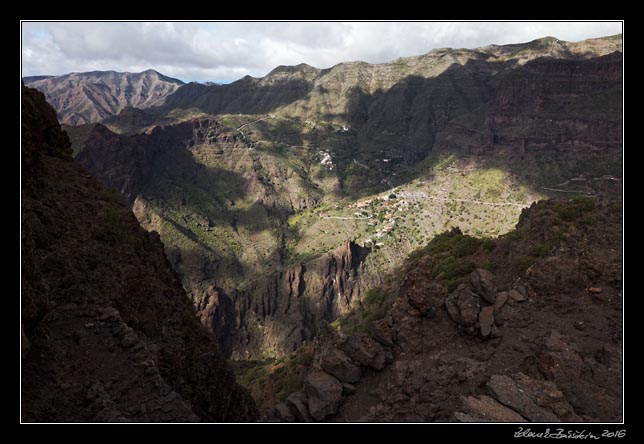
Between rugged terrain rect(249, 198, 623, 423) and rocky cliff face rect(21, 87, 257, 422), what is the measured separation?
4.54 metres

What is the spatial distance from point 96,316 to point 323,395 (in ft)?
26.5

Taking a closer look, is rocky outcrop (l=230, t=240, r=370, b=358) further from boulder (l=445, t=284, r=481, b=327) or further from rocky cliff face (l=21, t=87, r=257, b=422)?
boulder (l=445, t=284, r=481, b=327)

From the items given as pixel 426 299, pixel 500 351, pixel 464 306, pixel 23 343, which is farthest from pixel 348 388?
pixel 23 343

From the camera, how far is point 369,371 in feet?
43.1

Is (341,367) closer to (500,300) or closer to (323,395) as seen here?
(323,395)

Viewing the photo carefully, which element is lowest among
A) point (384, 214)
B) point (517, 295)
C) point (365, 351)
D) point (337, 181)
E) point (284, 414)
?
point (284, 414)

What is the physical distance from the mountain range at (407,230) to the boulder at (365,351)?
65mm

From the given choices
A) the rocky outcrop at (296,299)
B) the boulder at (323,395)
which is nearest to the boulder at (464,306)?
the boulder at (323,395)

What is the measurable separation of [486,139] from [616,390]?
129m

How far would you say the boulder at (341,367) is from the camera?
12.9 meters

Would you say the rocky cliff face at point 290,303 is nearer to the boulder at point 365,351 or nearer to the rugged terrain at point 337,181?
the rugged terrain at point 337,181

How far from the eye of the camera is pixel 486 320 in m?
13.0

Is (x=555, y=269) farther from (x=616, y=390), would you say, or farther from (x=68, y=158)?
(x=68, y=158)

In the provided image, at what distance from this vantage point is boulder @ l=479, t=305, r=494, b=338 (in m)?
12.6
